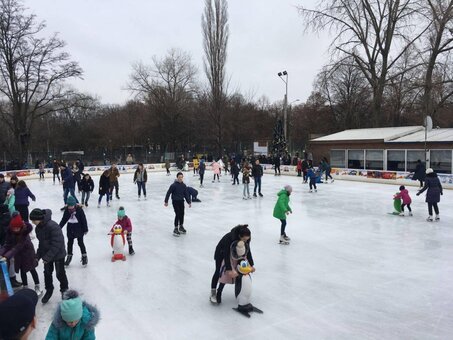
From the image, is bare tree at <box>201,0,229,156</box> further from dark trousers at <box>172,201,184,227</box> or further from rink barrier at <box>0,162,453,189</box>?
dark trousers at <box>172,201,184,227</box>

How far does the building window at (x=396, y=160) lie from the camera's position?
2059 centimetres

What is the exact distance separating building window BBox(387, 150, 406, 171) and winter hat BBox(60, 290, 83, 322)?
20908 mm

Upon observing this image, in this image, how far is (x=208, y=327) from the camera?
170 inches

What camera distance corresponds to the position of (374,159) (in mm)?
22188

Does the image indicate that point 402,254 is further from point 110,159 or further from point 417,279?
point 110,159

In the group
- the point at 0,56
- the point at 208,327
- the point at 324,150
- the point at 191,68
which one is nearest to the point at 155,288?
the point at 208,327

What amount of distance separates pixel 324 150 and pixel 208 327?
22.4m

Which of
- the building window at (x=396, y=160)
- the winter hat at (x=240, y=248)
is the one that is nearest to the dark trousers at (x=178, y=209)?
the winter hat at (x=240, y=248)

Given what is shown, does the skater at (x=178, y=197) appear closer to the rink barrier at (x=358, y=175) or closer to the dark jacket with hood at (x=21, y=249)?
the dark jacket with hood at (x=21, y=249)

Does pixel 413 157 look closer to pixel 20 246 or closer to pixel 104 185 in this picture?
pixel 104 185

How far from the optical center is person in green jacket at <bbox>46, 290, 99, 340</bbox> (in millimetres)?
2488

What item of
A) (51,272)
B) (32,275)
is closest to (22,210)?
(32,275)

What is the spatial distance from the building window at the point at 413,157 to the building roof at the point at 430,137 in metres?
0.58

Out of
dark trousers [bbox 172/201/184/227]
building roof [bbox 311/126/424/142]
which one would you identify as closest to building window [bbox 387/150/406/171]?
building roof [bbox 311/126/424/142]
